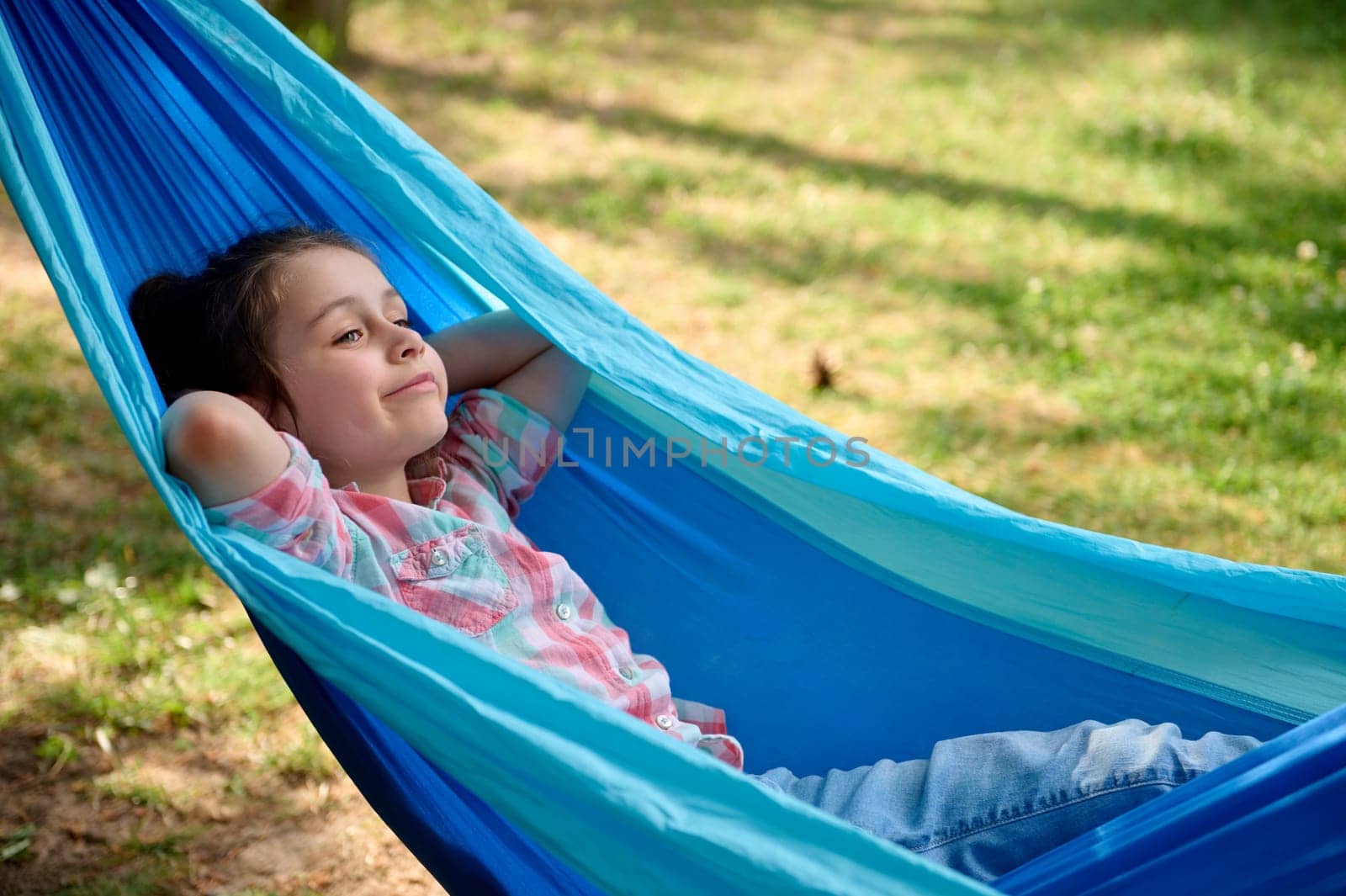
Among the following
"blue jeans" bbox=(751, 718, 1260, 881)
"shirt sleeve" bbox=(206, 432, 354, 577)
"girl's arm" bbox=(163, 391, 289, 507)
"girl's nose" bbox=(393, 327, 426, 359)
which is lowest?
"blue jeans" bbox=(751, 718, 1260, 881)

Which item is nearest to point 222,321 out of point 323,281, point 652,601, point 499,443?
point 323,281

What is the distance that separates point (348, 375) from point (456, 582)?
0.90ft

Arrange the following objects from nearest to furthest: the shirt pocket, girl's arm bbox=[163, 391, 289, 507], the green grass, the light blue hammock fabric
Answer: the light blue hammock fabric < girl's arm bbox=[163, 391, 289, 507] < the shirt pocket < the green grass

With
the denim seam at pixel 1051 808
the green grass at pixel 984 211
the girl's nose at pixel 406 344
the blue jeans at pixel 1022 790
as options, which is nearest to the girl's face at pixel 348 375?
the girl's nose at pixel 406 344

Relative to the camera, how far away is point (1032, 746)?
147 cm

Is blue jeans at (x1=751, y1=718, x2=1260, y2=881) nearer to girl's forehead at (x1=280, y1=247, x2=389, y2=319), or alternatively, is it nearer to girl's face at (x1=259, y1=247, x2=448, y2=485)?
girl's face at (x1=259, y1=247, x2=448, y2=485)

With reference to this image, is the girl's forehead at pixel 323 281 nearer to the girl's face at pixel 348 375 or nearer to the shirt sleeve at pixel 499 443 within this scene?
the girl's face at pixel 348 375

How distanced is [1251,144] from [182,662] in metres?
4.23

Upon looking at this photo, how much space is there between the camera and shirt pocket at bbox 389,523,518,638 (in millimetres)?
1500

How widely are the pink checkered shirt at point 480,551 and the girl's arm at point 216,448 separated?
0.06 ft

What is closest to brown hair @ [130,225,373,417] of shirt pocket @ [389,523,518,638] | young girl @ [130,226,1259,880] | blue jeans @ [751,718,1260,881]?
young girl @ [130,226,1259,880]

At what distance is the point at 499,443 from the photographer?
1.74 metres

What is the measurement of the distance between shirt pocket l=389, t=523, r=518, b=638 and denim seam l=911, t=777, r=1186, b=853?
556 mm

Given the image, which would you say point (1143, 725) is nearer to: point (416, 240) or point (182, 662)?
point (416, 240)
